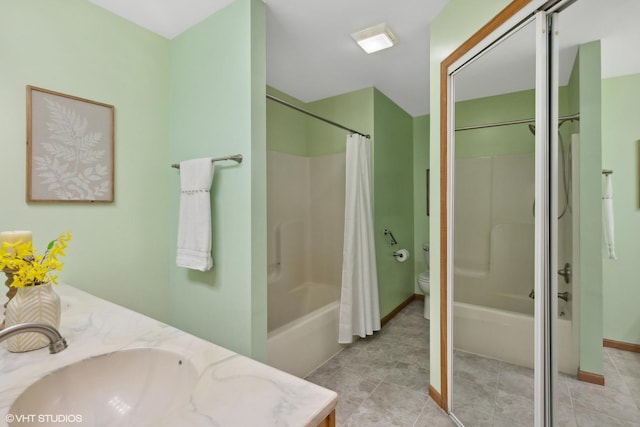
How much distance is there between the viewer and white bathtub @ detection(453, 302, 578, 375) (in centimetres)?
107

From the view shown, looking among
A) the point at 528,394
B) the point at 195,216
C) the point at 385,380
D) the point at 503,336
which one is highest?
the point at 195,216

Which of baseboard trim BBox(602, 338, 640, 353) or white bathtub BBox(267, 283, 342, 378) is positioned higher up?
baseboard trim BBox(602, 338, 640, 353)

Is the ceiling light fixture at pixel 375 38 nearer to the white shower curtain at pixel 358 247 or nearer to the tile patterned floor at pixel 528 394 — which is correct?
the white shower curtain at pixel 358 247

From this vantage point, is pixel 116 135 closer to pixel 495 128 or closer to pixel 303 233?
pixel 303 233

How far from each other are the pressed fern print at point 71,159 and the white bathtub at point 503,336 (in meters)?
2.17

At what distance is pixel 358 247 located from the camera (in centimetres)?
255

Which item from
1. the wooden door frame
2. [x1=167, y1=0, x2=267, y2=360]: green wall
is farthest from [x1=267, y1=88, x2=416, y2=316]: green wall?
the wooden door frame

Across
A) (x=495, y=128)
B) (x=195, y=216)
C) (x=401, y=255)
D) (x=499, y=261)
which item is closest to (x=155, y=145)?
(x=195, y=216)

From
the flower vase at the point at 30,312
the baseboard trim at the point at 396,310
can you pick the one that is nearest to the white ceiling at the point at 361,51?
the flower vase at the point at 30,312

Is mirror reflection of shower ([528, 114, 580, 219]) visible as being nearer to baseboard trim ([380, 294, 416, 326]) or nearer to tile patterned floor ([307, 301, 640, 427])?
tile patterned floor ([307, 301, 640, 427])

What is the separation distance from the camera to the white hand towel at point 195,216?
63.2 inches

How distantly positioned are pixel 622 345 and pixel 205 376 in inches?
51.3

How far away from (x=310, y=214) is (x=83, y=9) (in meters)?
2.40

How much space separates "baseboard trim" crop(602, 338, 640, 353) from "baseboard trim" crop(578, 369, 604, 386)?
0.39 ft
